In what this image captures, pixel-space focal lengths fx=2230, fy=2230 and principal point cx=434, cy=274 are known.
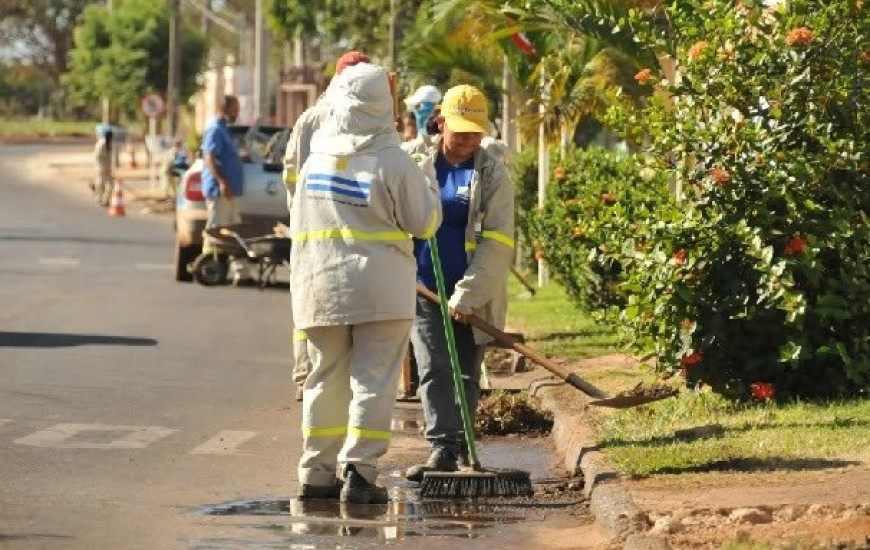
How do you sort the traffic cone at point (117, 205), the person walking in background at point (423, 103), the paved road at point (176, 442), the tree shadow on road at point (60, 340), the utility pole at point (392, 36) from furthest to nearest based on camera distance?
the traffic cone at point (117, 205) < the utility pole at point (392, 36) < the tree shadow on road at point (60, 340) < the person walking in background at point (423, 103) < the paved road at point (176, 442)

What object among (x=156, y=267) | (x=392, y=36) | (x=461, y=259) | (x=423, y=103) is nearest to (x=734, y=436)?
(x=461, y=259)

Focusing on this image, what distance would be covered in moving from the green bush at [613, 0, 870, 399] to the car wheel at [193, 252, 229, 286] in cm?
1232

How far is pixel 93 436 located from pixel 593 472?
9.81 ft

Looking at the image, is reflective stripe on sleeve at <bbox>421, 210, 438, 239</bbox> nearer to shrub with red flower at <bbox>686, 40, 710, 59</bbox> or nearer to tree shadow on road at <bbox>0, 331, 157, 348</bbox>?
shrub with red flower at <bbox>686, 40, 710, 59</bbox>

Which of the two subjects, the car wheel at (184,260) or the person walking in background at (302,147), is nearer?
the person walking in background at (302,147)

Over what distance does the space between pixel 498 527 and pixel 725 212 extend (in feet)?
9.64

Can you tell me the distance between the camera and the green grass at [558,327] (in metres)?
15.6

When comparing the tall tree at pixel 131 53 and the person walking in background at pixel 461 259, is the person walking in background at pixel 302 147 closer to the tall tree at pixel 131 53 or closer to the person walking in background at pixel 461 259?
the person walking in background at pixel 461 259

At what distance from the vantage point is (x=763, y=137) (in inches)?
442

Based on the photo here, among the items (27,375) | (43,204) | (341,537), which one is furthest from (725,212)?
(43,204)

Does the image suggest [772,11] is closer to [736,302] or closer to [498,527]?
[736,302]

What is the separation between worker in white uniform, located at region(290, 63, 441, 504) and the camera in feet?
30.7

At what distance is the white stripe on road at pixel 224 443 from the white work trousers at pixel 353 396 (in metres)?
1.54

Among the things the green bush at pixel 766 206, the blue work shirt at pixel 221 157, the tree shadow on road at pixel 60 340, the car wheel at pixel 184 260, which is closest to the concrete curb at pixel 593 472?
the green bush at pixel 766 206
